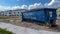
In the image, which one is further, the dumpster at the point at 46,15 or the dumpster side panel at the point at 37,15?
the dumpster side panel at the point at 37,15

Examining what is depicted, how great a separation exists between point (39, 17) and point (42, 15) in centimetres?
116

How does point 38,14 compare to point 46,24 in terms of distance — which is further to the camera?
point 38,14

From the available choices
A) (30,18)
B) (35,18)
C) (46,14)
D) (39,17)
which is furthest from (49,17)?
(30,18)

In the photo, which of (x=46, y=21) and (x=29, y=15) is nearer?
(x=46, y=21)

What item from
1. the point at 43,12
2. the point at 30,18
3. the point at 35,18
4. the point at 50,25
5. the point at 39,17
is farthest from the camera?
the point at 30,18

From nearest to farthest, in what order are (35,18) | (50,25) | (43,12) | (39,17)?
(50,25) → (43,12) → (39,17) → (35,18)

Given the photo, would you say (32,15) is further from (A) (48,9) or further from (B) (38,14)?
(A) (48,9)

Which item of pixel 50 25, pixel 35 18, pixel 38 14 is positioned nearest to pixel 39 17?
pixel 38 14

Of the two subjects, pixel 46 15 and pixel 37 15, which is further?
pixel 37 15

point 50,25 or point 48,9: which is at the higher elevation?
point 48,9

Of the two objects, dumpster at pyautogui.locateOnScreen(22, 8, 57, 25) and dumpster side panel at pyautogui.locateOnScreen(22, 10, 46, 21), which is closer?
dumpster at pyautogui.locateOnScreen(22, 8, 57, 25)

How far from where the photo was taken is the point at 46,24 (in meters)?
15.7

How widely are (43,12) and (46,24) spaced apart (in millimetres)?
1309

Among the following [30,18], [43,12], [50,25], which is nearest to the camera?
[50,25]
